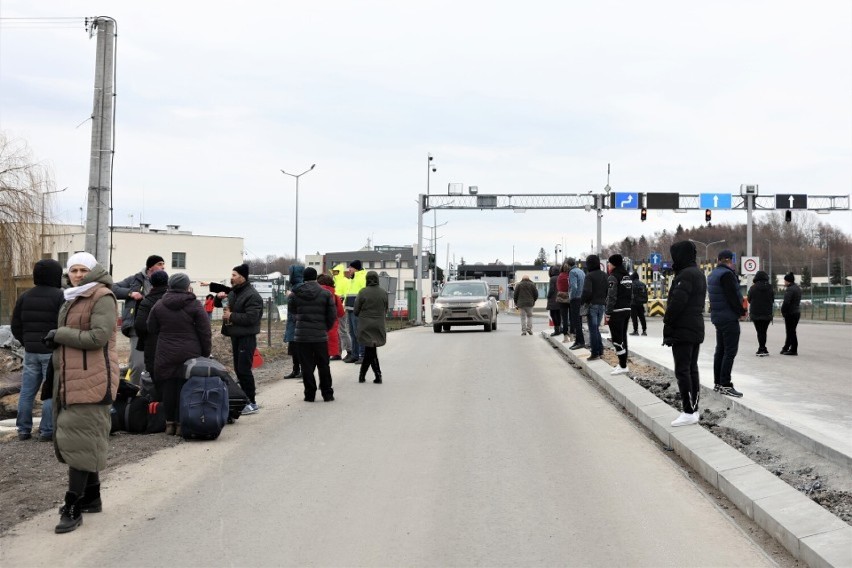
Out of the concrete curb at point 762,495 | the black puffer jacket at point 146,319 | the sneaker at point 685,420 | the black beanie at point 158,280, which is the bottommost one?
the concrete curb at point 762,495

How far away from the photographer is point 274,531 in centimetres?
541

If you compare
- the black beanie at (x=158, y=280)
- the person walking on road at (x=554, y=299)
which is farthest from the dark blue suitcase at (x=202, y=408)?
the person walking on road at (x=554, y=299)

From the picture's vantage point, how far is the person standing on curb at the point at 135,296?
9969mm

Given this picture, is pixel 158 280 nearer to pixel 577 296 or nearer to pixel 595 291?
pixel 595 291

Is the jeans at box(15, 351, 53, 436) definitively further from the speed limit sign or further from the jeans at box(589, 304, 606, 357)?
the speed limit sign

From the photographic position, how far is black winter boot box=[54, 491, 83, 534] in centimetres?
541

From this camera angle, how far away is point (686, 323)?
894cm

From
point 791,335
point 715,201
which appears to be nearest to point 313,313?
point 791,335

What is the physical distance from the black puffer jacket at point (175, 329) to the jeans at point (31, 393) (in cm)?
114

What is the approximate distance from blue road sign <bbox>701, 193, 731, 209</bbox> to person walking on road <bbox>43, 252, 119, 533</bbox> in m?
42.1

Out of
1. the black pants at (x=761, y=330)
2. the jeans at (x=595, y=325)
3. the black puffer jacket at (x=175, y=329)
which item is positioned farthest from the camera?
the black pants at (x=761, y=330)

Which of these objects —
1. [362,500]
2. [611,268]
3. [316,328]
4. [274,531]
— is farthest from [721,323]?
[274,531]

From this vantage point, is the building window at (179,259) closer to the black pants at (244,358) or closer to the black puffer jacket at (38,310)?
the black pants at (244,358)

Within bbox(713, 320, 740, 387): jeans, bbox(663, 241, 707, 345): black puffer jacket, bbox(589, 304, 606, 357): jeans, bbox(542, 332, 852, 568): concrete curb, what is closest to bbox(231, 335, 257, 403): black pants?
bbox(542, 332, 852, 568): concrete curb
